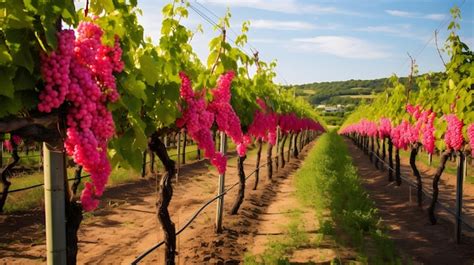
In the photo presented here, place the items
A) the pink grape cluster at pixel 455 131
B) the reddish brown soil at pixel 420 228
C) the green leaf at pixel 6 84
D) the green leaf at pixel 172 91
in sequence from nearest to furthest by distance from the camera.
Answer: the green leaf at pixel 6 84 < the green leaf at pixel 172 91 < the pink grape cluster at pixel 455 131 < the reddish brown soil at pixel 420 228

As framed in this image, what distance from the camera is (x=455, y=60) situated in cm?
923

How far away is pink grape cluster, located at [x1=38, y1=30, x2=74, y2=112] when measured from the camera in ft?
7.34

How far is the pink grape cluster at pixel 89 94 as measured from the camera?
7.57ft

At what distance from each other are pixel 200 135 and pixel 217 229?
4736 mm

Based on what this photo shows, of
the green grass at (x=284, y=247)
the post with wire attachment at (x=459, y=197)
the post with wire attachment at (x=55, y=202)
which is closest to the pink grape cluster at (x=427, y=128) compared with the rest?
the post with wire attachment at (x=459, y=197)

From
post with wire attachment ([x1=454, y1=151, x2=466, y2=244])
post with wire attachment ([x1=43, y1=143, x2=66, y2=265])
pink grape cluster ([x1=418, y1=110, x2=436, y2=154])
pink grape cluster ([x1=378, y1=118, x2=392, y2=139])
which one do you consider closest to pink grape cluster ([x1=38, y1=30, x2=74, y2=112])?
post with wire attachment ([x1=43, y1=143, x2=66, y2=265])

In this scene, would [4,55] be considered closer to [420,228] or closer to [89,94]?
[89,94]

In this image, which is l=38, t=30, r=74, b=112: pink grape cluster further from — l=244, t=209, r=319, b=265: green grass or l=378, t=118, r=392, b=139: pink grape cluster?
l=378, t=118, r=392, b=139: pink grape cluster

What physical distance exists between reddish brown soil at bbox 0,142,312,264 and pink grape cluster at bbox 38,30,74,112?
402cm

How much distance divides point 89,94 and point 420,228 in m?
10.6

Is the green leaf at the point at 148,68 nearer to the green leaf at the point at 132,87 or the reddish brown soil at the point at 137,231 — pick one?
the green leaf at the point at 132,87

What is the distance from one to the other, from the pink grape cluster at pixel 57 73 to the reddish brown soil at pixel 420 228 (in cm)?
807

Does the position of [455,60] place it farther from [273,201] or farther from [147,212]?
[147,212]

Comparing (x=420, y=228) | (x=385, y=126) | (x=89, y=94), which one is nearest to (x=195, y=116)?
(x=89, y=94)
